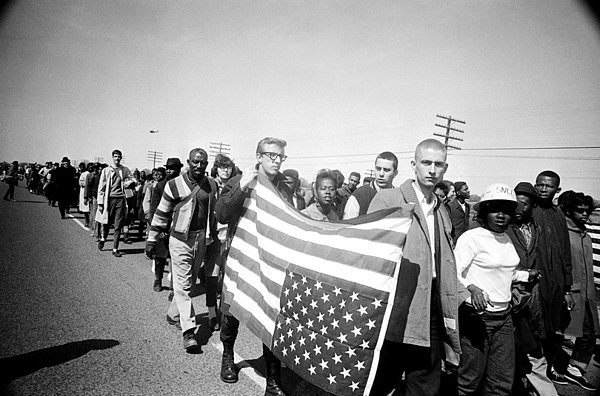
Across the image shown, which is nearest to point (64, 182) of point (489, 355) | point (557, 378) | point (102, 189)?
point (102, 189)

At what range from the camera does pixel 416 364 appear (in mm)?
2756

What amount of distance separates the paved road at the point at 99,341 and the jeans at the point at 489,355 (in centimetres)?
160

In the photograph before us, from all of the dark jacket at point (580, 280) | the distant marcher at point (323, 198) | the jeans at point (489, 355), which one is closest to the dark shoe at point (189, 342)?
the distant marcher at point (323, 198)

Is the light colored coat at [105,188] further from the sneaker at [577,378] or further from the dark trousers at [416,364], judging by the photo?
the sneaker at [577,378]

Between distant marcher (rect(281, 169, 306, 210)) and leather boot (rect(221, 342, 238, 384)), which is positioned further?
distant marcher (rect(281, 169, 306, 210))

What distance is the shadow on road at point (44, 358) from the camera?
130 inches

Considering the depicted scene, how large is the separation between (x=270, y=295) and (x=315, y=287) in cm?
58

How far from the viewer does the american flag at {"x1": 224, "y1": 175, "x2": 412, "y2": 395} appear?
2471 millimetres

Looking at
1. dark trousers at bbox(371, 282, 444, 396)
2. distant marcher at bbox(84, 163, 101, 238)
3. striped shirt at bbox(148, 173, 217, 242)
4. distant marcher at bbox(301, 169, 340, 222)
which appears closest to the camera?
dark trousers at bbox(371, 282, 444, 396)

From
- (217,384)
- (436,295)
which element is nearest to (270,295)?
(217,384)

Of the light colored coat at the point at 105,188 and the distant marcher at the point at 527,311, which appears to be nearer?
the distant marcher at the point at 527,311

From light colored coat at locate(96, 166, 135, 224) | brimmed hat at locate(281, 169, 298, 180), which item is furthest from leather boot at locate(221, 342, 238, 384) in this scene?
light colored coat at locate(96, 166, 135, 224)

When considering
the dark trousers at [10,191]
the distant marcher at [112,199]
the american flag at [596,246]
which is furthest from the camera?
the dark trousers at [10,191]

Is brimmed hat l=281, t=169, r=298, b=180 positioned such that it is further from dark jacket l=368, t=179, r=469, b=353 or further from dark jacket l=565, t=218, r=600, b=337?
dark jacket l=565, t=218, r=600, b=337
